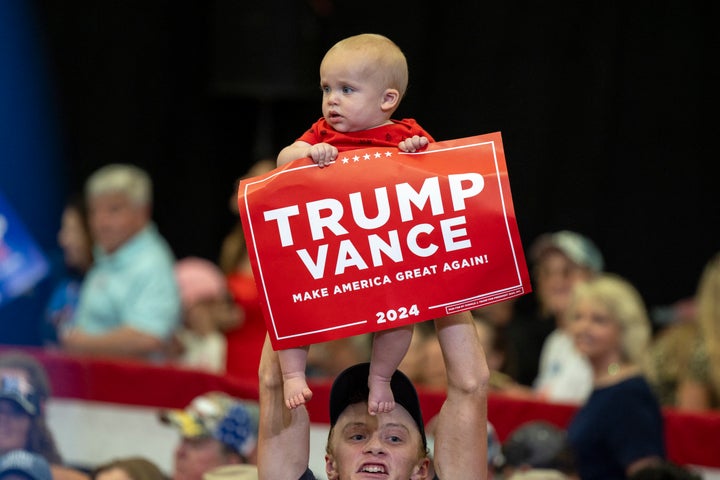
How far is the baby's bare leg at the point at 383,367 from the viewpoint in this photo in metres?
3.32

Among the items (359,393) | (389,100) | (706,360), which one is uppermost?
(389,100)

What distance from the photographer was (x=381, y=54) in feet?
10.7

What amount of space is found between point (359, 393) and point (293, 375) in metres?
0.34

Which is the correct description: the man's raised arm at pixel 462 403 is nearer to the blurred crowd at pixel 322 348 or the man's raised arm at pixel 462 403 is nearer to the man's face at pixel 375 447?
the man's face at pixel 375 447

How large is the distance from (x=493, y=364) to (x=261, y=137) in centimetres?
295

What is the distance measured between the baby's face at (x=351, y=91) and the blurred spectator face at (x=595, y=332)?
2595 mm

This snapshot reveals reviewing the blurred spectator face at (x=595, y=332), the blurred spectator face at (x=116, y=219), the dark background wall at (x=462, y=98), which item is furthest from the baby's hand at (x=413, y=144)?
the dark background wall at (x=462, y=98)

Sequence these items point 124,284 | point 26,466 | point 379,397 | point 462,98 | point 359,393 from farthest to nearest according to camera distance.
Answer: point 462,98
point 124,284
point 26,466
point 359,393
point 379,397

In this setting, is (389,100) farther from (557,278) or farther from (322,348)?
(557,278)

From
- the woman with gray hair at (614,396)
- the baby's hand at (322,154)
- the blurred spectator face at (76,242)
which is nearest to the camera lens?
the baby's hand at (322,154)

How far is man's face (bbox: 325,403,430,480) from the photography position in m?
3.47

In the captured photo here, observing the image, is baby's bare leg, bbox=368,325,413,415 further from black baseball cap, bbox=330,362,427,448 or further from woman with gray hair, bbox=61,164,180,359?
woman with gray hair, bbox=61,164,180,359

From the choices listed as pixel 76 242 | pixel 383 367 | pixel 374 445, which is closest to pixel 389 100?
pixel 383 367

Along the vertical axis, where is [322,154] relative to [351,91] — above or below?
below
